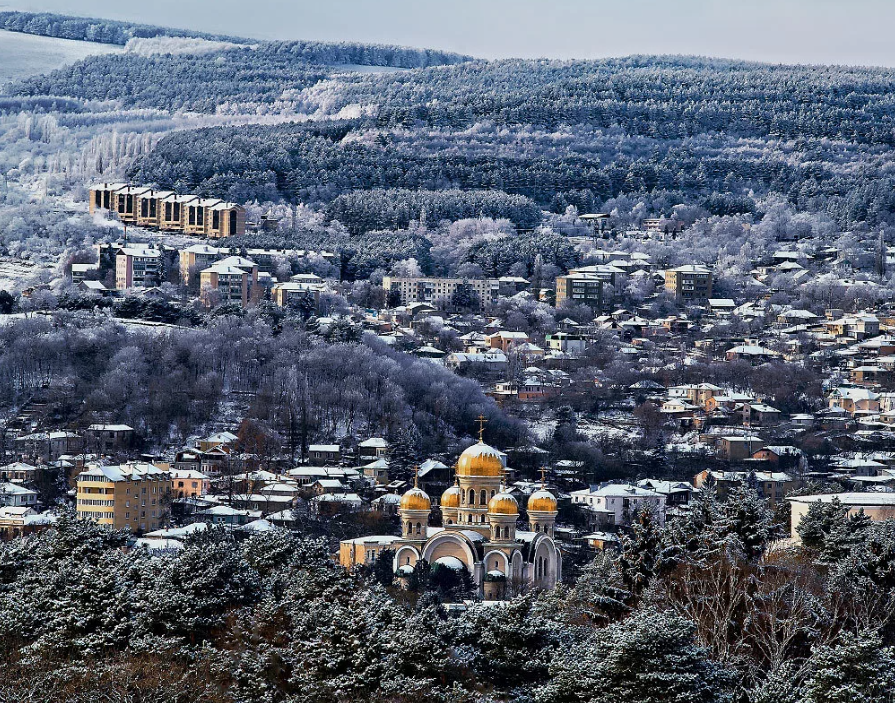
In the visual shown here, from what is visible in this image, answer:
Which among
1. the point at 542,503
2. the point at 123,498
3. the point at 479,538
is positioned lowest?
the point at 123,498

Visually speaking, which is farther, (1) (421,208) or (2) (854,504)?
(1) (421,208)

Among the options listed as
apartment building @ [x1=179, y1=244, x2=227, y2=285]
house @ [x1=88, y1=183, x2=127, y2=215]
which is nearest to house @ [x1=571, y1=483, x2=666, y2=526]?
apartment building @ [x1=179, y1=244, x2=227, y2=285]

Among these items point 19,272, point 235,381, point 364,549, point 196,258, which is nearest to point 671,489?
point 364,549

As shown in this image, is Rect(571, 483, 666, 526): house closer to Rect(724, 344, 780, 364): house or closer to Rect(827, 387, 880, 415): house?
Rect(827, 387, 880, 415): house

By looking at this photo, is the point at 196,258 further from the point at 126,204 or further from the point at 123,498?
the point at 123,498

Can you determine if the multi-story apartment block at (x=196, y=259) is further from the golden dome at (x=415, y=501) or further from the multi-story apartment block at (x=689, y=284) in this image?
the golden dome at (x=415, y=501)

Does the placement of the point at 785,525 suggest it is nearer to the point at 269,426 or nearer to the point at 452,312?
the point at 269,426

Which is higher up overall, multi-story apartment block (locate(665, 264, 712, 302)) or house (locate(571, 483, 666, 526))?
house (locate(571, 483, 666, 526))
